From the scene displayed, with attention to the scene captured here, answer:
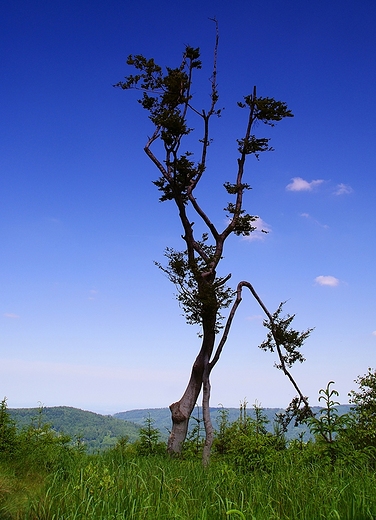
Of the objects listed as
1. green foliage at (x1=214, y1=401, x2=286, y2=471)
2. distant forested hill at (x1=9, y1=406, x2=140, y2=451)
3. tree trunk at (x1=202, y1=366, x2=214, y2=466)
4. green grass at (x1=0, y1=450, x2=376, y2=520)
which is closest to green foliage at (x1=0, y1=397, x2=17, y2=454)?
green grass at (x1=0, y1=450, x2=376, y2=520)

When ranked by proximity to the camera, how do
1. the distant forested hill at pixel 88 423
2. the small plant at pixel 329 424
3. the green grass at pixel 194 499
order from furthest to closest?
the distant forested hill at pixel 88 423, the small plant at pixel 329 424, the green grass at pixel 194 499

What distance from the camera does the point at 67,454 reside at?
9773mm

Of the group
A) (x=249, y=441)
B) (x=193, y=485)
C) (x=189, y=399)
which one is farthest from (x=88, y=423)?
(x=193, y=485)

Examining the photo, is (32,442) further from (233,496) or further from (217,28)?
(217,28)

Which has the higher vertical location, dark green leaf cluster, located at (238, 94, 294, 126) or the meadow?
dark green leaf cluster, located at (238, 94, 294, 126)

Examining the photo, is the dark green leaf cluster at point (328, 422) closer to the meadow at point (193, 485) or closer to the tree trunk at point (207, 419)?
the meadow at point (193, 485)

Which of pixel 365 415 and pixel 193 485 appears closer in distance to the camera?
pixel 193 485

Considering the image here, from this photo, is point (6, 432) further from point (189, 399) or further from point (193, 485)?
point (193, 485)

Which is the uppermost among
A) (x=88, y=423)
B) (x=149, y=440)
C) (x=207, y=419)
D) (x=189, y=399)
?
(x=189, y=399)

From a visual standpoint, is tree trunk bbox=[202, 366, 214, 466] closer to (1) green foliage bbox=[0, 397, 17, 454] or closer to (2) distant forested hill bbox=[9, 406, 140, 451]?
(1) green foliage bbox=[0, 397, 17, 454]

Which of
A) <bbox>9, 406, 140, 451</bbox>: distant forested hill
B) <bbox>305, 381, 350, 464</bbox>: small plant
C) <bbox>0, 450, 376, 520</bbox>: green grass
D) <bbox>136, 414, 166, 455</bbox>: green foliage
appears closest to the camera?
<bbox>0, 450, 376, 520</bbox>: green grass

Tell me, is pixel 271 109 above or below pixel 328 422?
above

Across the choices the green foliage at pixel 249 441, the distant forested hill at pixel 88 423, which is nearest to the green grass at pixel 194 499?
the green foliage at pixel 249 441

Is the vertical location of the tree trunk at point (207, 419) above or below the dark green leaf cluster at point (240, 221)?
below
